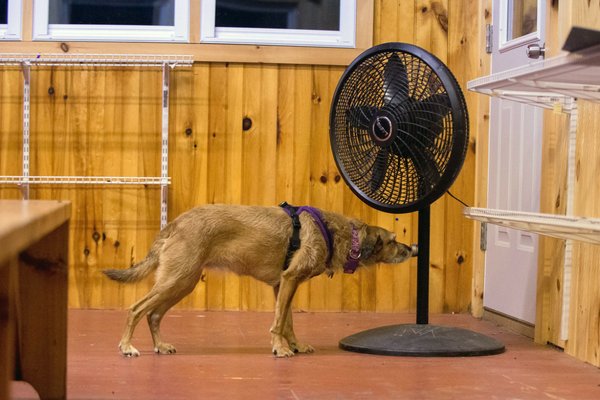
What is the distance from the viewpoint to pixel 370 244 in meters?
4.05

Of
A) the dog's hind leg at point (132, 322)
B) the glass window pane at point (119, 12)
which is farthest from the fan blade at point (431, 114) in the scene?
the glass window pane at point (119, 12)

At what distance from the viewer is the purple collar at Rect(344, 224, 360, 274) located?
3979 mm

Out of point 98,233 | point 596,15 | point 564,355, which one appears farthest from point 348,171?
point 596,15

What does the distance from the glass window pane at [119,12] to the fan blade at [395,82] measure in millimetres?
1679

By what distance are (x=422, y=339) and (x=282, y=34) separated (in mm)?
2057

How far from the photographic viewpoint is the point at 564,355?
3.84 meters

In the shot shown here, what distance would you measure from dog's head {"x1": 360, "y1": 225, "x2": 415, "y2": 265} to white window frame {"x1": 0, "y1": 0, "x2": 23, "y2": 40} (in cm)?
233

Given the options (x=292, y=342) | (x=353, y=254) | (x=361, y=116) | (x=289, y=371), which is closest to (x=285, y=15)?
(x=361, y=116)

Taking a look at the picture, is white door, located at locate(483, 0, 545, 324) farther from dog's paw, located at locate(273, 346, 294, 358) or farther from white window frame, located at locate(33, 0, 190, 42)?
white window frame, located at locate(33, 0, 190, 42)

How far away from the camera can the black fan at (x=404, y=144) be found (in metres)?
3.67

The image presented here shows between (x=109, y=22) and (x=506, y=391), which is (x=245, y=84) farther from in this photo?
(x=506, y=391)

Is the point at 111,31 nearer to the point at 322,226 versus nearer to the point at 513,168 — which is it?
the point at 322,226

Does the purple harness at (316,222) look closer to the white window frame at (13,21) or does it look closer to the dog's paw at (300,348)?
the dog's paw at (300,348)

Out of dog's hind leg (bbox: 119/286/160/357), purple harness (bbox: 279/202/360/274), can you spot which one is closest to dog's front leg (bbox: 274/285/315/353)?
purple harness (bbox: 279/202/360/274)
